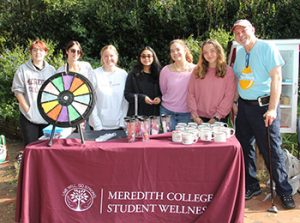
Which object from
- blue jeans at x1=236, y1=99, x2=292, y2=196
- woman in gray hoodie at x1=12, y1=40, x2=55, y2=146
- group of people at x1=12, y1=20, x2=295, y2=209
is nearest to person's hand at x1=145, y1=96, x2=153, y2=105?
group of people at x1=12, y1=20, x2=295, y2=209

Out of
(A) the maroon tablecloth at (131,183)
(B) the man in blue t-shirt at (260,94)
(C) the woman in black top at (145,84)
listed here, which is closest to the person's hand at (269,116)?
(B) the man in blue t-shirt at (260,94)

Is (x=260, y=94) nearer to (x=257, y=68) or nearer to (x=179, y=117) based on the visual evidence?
(x=257, y=68)

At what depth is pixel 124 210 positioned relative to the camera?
3.51 meters

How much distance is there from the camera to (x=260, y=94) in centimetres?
400

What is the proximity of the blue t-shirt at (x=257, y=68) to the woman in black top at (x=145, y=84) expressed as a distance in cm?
99

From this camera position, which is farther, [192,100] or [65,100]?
[192,100]

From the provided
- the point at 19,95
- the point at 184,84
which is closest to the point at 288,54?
the point at 184,84

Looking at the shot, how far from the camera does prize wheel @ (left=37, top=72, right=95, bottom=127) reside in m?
3.42

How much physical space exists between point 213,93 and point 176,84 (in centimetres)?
45

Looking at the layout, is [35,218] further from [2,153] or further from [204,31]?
[204,31]

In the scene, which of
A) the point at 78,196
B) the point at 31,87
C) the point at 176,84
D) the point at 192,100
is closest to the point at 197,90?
the point at 192,100

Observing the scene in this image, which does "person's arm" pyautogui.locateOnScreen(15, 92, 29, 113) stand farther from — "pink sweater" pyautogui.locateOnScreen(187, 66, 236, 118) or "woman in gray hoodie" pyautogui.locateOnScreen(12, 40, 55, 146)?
"pink sweater" pyautogui.locateOnScreen(187, 66, 236, 118)

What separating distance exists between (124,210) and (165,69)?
1.74 metres

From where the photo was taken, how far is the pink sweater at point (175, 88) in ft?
14.2
